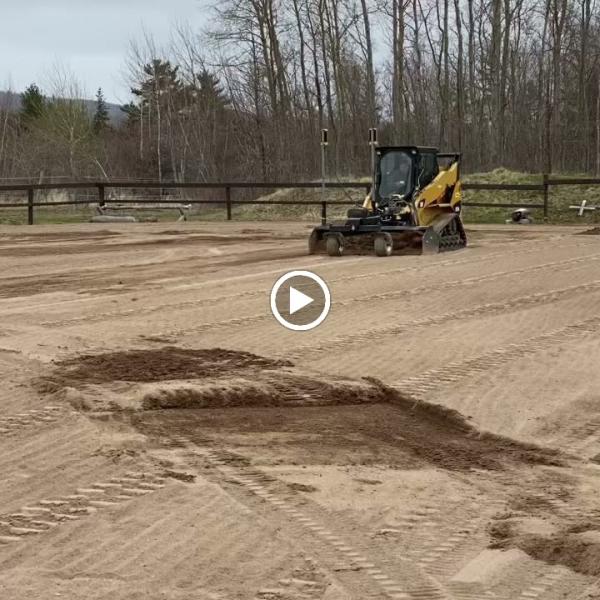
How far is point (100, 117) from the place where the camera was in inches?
3157

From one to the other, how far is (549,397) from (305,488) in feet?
10.3

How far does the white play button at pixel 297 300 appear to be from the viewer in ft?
41.8

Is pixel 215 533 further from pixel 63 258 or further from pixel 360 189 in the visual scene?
pixel 360 189

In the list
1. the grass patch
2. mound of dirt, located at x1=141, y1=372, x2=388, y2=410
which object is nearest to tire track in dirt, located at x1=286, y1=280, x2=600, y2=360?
mound of dirt, located at x1=141, y1=372, x2=388, y2=410

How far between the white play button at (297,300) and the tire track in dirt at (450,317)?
5.84ft

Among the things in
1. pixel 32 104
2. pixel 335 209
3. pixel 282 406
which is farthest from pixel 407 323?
pixel 32 104

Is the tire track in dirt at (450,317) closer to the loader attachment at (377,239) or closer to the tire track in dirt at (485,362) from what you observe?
the tire track in dirt at (485,362)

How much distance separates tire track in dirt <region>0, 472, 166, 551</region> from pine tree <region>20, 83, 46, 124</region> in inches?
2434

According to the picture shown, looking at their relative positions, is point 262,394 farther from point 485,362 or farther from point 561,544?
point 561,544

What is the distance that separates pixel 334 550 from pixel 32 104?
7051 cm

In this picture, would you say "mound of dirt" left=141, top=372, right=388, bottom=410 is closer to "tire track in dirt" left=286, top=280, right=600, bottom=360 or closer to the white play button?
"tire track in dirt" left=286, top=280, right=600, bottom=360

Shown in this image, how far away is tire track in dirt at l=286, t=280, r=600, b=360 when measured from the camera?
32.2 feet

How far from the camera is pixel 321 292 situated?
13.7 meters

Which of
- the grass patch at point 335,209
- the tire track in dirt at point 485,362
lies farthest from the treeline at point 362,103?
the tire track in dirt at point 485,362
